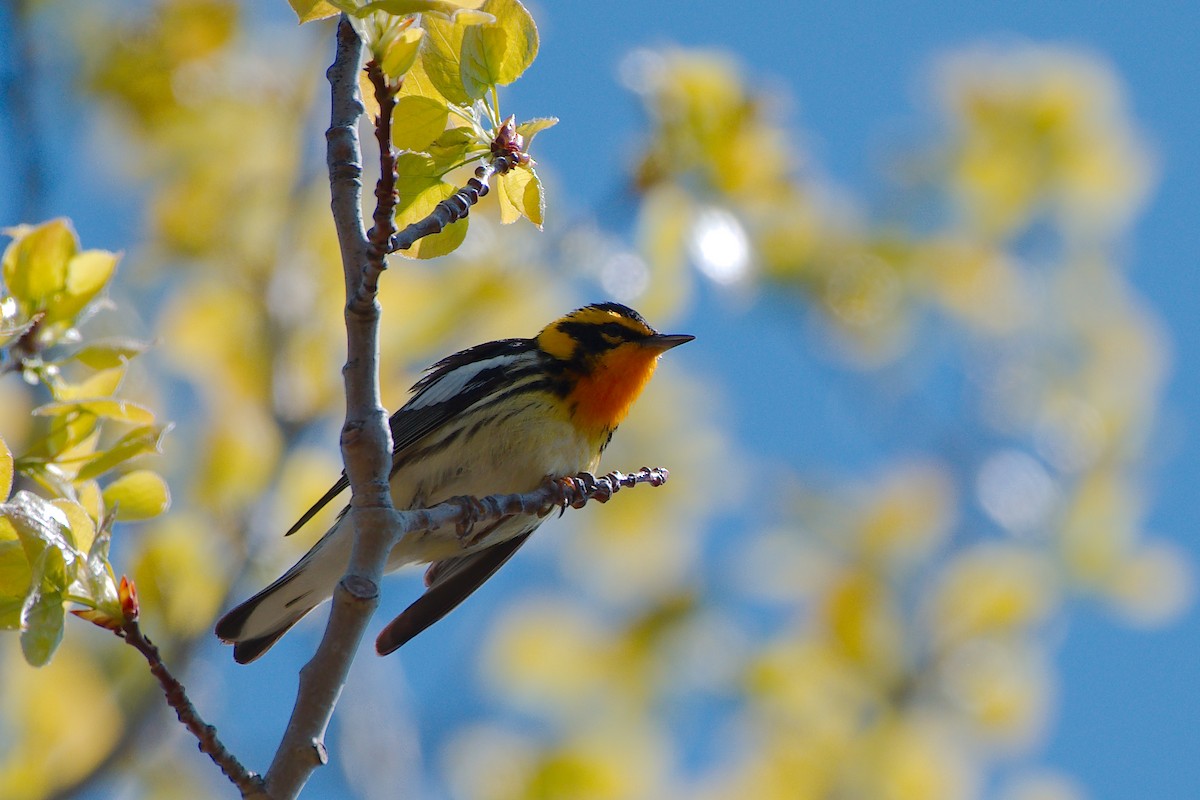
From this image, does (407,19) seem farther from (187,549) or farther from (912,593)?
(912,593)

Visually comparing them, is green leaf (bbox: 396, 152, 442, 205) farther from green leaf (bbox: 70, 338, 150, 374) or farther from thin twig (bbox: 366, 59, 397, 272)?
green leaf (bbox: 70, 338, 150, 374)

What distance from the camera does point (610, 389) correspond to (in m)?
4.00

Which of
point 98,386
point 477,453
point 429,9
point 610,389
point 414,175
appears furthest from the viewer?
point 610,389

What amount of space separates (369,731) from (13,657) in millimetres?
1519

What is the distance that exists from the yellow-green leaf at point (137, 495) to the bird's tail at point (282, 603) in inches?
47.9

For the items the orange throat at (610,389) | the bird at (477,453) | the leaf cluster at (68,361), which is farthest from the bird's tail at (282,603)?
the leaf cluster at (68,361)

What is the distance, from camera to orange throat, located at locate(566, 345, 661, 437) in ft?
12.9

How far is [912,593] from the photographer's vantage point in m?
5.79

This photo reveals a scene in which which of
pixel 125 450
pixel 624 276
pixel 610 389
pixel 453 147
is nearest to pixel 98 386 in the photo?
pixel 125 450

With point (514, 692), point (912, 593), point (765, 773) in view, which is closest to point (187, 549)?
point (514, 692)

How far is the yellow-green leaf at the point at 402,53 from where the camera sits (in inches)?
67.8

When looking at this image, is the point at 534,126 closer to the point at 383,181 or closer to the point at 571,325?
the point at 383,181

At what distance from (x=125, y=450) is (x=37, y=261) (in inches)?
15.2

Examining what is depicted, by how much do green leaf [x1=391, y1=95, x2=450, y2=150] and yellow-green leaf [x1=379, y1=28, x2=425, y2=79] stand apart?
0.55ft
